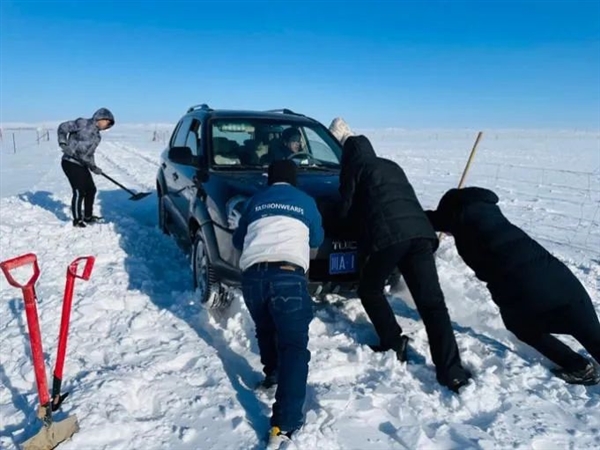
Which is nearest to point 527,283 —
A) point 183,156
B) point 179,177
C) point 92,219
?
point 183,156

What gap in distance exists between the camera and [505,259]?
335 centimetres

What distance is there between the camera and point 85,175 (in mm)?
7555

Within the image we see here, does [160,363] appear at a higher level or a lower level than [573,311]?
lower

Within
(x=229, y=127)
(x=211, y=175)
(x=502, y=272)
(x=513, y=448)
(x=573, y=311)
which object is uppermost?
(x=229, y=127)

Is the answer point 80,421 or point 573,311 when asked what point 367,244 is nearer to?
point 573,311

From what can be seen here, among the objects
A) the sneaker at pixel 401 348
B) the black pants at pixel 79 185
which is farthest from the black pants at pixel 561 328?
the black pants at pixel 79 185

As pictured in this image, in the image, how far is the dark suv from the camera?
399cm

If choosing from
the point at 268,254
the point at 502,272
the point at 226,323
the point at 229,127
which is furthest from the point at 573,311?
the point at 229,127

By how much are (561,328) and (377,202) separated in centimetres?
153

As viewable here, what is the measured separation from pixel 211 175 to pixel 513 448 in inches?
131

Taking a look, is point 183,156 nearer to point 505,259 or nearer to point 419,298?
point 419,298

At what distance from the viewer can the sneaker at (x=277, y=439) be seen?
268cm

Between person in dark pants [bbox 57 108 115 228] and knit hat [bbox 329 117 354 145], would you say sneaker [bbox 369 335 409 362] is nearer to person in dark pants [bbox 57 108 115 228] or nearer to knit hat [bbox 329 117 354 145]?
knit hat [bbox 329 117 354 145]

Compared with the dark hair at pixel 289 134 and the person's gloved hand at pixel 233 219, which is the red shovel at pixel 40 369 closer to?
the person's gloved hand at pixel 233 219
